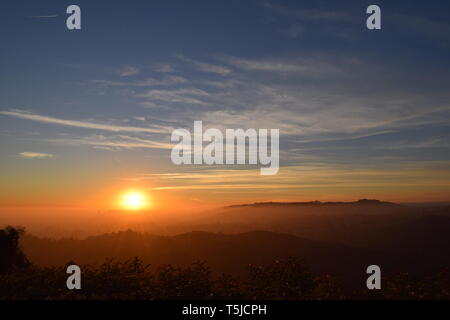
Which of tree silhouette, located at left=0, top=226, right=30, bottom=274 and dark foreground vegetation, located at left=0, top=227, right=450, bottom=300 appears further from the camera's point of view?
tree silhouette, located at left=0, top=226, right=30, bottom=274

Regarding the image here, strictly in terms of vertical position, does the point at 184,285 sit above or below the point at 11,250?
above

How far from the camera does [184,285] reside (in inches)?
928

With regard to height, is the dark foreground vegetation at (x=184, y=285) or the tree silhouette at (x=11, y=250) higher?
the dark foreground vegetation at (x=184, y=285)

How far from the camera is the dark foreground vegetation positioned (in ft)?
71.5

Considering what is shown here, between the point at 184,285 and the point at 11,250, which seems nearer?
the point at 184,285

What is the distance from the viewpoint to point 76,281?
23.7 meters

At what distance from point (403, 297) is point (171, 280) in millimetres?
12709

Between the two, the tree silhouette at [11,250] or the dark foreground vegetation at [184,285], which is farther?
the tree silhouette at [11,250]

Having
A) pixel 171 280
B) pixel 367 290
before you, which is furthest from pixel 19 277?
pixel 367 290

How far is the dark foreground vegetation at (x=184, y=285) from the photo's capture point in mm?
21797

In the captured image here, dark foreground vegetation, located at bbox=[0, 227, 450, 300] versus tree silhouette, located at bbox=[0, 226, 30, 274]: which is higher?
dark foreground vegetation, located at bbox=[0, 227, 450, 300]
